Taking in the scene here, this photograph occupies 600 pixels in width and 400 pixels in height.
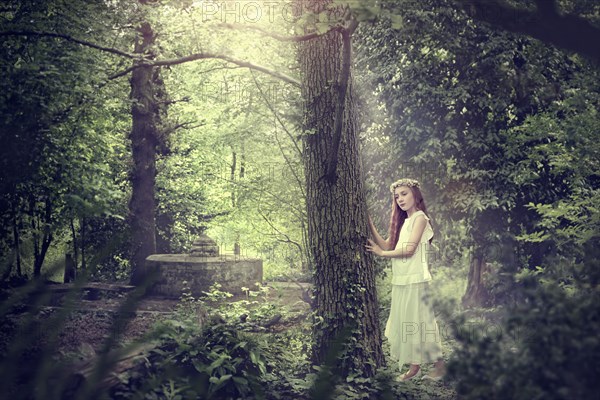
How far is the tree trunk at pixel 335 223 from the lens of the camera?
6621 mm

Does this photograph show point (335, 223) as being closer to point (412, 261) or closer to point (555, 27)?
point (412, 261)

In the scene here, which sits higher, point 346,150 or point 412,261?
point 346,150

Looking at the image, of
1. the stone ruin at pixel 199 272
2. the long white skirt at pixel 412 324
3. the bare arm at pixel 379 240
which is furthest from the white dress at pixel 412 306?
the stone ruin at pixel 199 272

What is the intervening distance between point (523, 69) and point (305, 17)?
9.67m

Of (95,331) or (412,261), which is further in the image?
(95,331)

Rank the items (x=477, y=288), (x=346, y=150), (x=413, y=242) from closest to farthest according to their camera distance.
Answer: (x=346, y=150), (x=413, y=242), (x=477, y=288)

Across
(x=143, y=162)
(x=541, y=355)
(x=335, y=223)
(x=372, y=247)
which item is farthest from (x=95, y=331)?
(x=143, y=162)

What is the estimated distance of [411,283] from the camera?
711cm

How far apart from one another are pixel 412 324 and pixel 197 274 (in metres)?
8.89

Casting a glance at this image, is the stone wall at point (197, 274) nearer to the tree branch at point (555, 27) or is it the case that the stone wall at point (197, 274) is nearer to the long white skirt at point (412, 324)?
the long white skirt at point (412, 324)

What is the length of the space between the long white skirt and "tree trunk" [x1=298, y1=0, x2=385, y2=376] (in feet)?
1.43

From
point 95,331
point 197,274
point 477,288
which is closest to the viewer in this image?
point 95,331

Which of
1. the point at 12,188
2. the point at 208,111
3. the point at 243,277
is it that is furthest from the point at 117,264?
the point at 12,188

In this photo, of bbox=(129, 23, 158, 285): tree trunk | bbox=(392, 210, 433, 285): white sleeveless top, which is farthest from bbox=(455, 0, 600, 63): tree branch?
bbox=(129, 23, 158, 285): tree trunk
